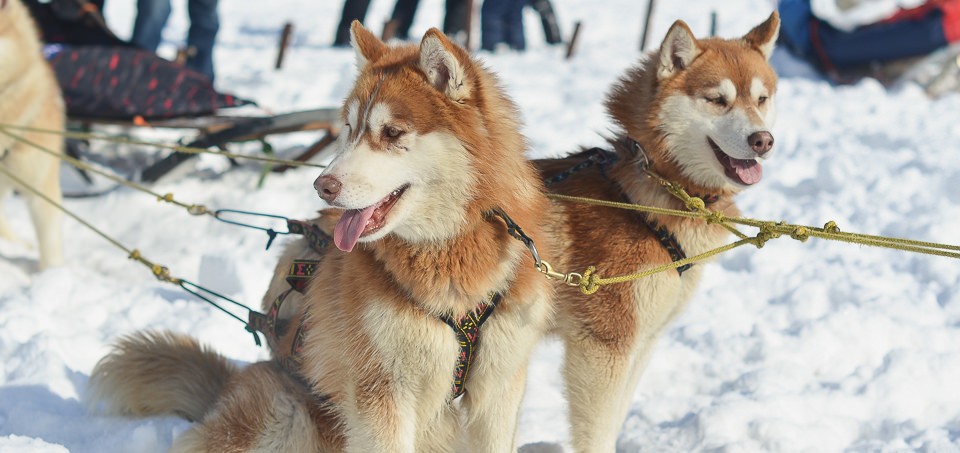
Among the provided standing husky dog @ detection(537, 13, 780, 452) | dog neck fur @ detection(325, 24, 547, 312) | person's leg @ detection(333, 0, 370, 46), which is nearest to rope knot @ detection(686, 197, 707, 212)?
standing husky dog @ detection(537, 13, 780, 452)

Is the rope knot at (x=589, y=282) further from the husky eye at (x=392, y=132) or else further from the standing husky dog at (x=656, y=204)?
the husky eye at (x=392, y=132)

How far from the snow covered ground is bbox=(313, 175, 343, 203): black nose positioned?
0.76 metres

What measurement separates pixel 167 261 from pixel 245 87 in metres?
3.65

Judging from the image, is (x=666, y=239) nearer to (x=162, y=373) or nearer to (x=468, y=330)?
(x=468, y=330)

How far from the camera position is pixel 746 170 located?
8.89ft

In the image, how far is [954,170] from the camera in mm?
5578

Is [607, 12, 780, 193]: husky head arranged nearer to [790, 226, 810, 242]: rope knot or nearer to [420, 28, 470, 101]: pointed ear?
[790, 226, 810, 242]: rope knot

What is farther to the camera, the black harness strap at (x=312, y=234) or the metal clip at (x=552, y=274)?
the black harness strap at (x=312, y=234)

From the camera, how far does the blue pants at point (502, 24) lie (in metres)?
9.82

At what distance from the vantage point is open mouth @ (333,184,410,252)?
6.84 ft

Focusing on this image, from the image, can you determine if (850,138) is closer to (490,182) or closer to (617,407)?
(617,407)

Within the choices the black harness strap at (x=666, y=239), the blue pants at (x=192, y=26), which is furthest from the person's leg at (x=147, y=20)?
the black harness strap at (x=666, y=239)

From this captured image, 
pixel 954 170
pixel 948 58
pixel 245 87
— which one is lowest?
pixel 245 87

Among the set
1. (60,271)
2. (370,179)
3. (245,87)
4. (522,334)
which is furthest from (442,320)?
(245,87)
